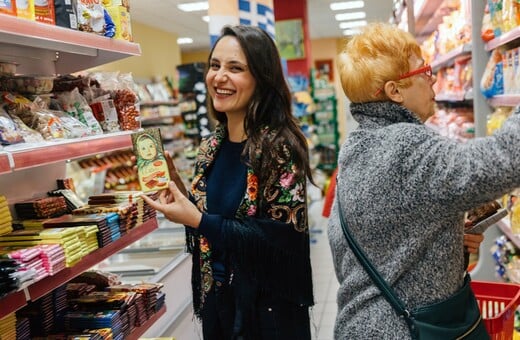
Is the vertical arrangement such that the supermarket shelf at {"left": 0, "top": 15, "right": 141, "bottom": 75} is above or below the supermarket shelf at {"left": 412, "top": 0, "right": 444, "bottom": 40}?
below

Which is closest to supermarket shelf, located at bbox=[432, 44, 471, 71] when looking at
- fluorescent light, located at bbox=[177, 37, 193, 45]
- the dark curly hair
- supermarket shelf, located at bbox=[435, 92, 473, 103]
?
supermarket shelf, located at bbox=[435, 92, 473, 103]

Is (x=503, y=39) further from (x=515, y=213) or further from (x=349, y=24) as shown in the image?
(x=349, y=24)

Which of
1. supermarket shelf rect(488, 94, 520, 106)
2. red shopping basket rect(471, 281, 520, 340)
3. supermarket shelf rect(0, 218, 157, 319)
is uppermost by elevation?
supermarket shelf rect(488, 94, 520, 106)

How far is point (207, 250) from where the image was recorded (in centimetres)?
192

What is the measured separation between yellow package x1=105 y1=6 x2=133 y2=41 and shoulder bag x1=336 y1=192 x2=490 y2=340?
134 cm

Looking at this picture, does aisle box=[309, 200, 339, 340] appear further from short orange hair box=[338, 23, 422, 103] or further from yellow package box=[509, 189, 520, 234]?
short orange hair box=[338, 23, 422, 103]

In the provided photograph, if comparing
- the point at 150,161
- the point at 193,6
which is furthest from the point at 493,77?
the point at 193,6

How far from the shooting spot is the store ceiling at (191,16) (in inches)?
453

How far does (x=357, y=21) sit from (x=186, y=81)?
866 centimetres

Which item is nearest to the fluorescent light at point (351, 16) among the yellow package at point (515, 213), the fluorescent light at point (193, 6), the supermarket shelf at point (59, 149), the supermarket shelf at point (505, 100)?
the fluorescent light at point (193, 6)

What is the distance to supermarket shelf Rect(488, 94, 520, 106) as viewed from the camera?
2714 mm

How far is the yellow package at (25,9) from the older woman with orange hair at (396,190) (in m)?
0.94

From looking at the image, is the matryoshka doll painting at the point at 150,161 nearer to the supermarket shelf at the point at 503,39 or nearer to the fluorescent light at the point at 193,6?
the supermarket shelf at the point at 503,39

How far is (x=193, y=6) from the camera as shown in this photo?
1180cm
